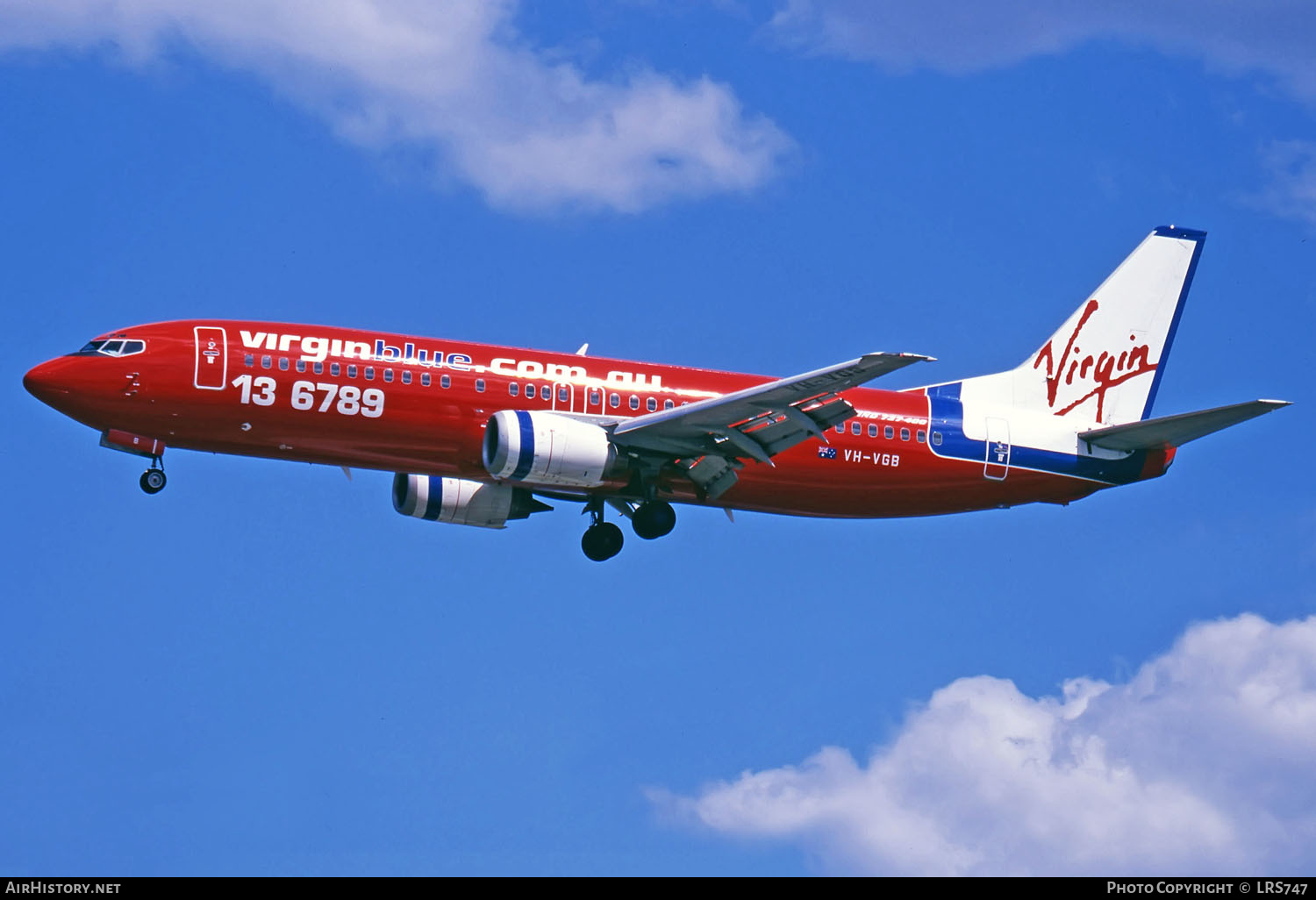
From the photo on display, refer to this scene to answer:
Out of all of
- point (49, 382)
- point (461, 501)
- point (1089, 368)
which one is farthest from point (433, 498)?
point (1089, 368)

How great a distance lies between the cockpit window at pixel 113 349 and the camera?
4122 centimetres

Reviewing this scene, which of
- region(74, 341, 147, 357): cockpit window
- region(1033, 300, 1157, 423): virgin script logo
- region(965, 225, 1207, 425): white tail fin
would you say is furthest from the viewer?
region(1033, 300, 1157, 423): virgin script logo

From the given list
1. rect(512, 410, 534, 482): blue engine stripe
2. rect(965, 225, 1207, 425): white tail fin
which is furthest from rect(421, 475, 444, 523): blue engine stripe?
rect(965, 225, 1207, 425): white tail fin

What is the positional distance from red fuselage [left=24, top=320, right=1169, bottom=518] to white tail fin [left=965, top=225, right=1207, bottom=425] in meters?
6.55

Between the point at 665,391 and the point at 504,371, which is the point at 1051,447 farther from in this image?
the point at 504,371

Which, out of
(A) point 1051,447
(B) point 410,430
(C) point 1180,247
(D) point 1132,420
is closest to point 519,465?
(B) point 410,430

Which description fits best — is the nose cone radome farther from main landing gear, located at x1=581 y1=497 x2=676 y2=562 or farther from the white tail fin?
the white tail fin

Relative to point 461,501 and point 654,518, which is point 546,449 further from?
point 461,501

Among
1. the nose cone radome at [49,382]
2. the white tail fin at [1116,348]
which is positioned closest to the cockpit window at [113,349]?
the nose cone radome at [49,382]

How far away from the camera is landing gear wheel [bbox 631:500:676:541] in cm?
4369
